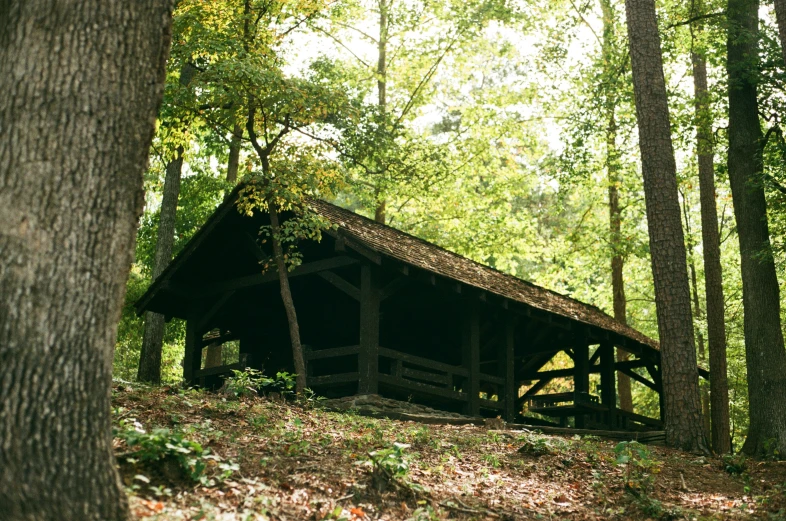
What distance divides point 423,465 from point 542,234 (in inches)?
1213

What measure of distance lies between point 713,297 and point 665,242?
5.40 meters

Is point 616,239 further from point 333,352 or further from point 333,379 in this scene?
point 333,379

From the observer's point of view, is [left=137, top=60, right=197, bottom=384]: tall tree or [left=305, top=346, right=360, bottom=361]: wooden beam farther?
[left=137, top=60, right=197, bottom=384]: tall tree

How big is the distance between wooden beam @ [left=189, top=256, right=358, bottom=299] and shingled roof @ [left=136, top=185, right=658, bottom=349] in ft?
2.36

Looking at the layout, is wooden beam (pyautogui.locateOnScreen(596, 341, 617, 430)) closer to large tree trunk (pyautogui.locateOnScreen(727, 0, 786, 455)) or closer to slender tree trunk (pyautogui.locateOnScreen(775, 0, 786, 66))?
large tree trunk (pyautogui.locateOnScreen(727, 0, 786, 455))

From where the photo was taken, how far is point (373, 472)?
6184mm

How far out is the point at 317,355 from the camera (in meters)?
13.8

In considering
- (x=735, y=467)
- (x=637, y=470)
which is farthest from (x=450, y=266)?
(x=637, y=470)

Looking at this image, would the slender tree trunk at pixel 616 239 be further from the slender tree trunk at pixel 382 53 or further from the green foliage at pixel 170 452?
the green foliage at pixel 170 452

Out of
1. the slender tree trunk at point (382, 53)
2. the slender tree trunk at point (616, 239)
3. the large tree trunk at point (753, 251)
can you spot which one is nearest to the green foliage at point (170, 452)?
the large tree trunk at point (753, 251)

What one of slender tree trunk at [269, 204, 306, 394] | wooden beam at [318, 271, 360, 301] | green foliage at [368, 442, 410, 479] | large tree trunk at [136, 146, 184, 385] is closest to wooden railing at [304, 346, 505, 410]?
slender tree trunk at [269, 204, 306, 394]

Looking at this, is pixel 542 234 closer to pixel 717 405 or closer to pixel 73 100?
pixel 717 405

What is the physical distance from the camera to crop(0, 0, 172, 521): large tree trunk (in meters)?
4.03

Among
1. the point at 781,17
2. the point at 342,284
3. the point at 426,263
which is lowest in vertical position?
the point at 342,284
